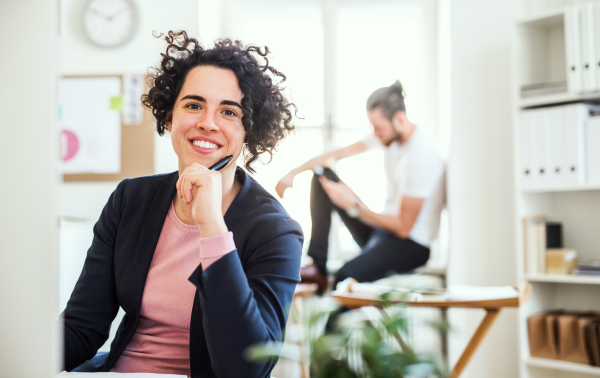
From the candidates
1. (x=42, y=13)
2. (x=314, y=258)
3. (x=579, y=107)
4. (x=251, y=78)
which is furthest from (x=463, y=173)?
(x=42, y=13)

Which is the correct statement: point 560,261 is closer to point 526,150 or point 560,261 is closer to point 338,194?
point 526,150

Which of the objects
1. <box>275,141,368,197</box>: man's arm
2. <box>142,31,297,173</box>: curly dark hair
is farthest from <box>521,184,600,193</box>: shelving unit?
<box>142,31,297,173</box>: curly dark hair

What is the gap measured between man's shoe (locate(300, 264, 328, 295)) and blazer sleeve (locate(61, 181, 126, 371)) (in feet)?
5.82

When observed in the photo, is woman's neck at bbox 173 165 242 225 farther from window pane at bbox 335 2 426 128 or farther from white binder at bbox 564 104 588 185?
window pane at bbox 335 2 426 128

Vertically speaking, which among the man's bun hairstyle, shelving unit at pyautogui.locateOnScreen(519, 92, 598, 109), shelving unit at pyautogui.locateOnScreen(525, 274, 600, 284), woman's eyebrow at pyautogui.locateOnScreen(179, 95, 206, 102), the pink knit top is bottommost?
shelving unit at pyautogui.locateOnScreen(525, 274, 600, 284)

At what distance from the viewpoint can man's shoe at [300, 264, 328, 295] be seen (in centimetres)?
265

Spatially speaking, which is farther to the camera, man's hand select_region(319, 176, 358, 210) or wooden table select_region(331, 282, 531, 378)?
man's hand select_region(319, 176, 358, 210)

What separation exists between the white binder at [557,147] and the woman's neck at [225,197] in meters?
1.73

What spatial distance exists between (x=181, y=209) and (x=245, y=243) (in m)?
0.17

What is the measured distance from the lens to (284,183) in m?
2.19

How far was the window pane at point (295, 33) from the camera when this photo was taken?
3.04 m

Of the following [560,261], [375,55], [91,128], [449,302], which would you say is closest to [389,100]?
[375,55]

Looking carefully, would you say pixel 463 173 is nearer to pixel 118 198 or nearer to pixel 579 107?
pixel 579 107

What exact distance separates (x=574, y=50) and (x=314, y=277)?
1.62 meters
